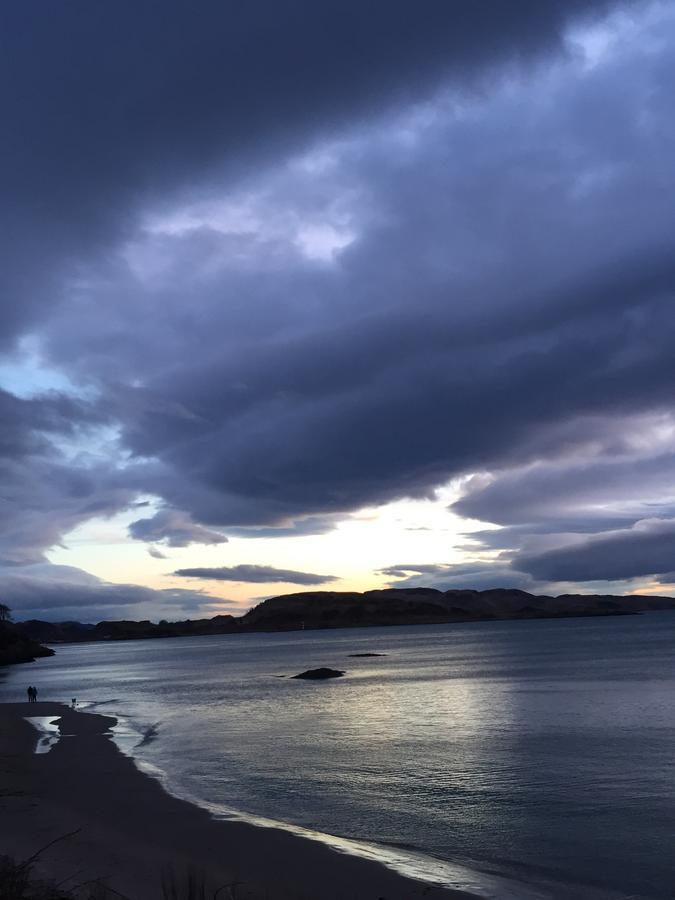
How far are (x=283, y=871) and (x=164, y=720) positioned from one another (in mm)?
34639

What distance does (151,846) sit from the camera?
62.0 ft

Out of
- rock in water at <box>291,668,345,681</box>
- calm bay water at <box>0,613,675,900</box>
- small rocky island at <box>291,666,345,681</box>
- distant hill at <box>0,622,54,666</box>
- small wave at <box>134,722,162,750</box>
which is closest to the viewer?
calm bay water at <box>0,613,675,900</box>

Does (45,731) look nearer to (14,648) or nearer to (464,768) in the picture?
(464,768)

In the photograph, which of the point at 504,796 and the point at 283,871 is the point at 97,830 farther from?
the point at 504,796

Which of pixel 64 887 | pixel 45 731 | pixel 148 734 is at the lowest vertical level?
pixel 148 734

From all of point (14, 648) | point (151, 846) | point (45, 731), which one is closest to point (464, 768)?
point (151, 846)

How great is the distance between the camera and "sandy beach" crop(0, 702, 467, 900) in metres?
15.5

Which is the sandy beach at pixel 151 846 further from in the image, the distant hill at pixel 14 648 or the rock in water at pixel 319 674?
the distant hill at pixel 14 648

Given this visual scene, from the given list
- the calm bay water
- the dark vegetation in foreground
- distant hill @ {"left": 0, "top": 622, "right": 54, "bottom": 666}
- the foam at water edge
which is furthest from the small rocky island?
distant hill @ {"left": 0, "top": 622, "right": 54, "bottom": 666}

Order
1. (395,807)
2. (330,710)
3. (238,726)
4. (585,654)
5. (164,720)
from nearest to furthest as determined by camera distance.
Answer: (395,807) → (238,726) → (164,720) → (330,710) → (585,654)

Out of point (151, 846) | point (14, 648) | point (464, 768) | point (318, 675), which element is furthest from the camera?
point (14, 648)

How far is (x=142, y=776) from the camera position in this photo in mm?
28766

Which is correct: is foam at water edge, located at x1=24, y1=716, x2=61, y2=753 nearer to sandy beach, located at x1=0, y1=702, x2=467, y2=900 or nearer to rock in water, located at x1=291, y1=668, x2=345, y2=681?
sandy beach, located at x1=0, y1=702, x2=467, y2=900

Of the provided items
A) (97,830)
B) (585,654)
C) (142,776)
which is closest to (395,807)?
(97,830)
